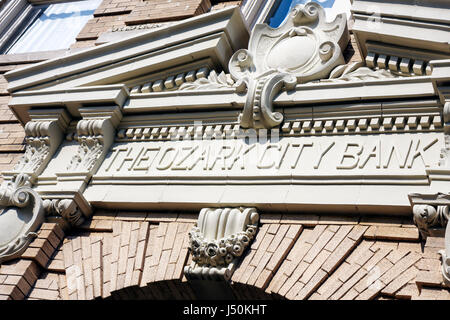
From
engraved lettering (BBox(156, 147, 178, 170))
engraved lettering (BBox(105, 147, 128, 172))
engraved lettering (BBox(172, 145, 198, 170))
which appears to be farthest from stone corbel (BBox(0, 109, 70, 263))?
engraved lettering (BBox(172, 145, 198, 170))

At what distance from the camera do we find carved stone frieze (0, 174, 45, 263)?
584cm

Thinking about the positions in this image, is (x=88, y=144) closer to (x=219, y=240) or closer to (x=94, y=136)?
(x=94, y=136)

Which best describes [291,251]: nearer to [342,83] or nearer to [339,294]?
[339,294]

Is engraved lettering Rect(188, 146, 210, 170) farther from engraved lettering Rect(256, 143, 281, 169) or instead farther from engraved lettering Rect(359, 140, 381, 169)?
engraved lettering Rect(359, 140, 381, 169)

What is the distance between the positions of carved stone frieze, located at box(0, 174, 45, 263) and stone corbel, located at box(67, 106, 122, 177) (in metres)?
0.47

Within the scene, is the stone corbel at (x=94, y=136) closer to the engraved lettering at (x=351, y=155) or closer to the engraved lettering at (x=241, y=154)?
the engraved lettering at (x=241, y=154)

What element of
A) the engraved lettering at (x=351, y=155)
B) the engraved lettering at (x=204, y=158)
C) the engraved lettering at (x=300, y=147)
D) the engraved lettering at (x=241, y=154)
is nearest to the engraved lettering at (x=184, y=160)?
the engraved lettering at (x=204, y=158)

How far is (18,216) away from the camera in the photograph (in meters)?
6.05

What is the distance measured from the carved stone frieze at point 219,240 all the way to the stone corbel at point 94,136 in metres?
1.52

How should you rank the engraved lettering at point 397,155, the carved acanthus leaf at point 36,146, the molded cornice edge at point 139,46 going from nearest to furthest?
the engraved lettering at point 397,155, the molded cornice edge at point 139,46, the carved acanthus leaf at point 36,146

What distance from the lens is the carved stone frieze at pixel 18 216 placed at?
19.2 ft

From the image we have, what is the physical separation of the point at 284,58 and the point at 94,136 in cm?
209
